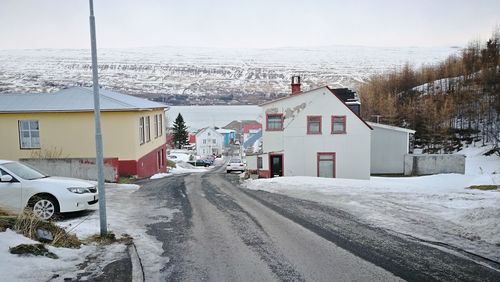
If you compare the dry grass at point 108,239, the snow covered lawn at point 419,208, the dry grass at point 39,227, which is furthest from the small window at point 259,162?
the dry grass at point 39,227

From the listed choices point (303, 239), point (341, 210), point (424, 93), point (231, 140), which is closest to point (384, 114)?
point (424, 93)

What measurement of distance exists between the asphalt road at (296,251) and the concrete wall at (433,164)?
2301 centimetres

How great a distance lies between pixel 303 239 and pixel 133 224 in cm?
412

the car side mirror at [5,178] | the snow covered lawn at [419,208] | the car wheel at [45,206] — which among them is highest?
the car side mirror at [5,178]

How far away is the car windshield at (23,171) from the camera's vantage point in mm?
9933

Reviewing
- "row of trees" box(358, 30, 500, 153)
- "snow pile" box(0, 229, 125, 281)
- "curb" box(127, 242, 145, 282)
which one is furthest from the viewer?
"row of trees" box(358, 30, 500, 153)

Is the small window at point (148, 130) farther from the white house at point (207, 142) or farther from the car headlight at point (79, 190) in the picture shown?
the white house at point (207, 142)

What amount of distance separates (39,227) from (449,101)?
5776 centimetres

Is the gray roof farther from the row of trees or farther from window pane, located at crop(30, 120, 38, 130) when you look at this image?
the row of trees

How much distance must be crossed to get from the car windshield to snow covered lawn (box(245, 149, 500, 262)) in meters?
8.26

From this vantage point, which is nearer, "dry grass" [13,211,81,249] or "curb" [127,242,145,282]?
"curb" [127,242,145,282]

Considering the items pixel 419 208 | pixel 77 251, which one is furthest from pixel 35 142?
pixel 419 208

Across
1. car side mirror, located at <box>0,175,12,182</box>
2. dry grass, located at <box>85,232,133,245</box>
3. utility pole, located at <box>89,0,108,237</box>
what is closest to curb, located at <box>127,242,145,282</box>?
dry grass, located at <box>85,232,133,245</box>

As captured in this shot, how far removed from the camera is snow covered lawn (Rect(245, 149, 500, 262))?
8472 millimetres
